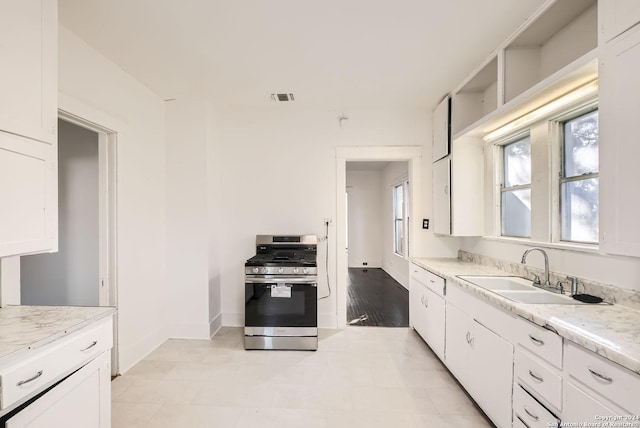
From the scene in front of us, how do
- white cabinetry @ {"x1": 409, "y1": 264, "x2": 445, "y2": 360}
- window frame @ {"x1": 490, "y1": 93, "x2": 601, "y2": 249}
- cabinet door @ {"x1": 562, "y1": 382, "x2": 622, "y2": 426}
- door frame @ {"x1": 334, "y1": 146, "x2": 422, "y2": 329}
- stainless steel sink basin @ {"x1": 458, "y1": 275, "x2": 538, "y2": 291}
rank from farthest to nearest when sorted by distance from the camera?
1. door frame @ {"x1": 334, "y1": 146, "x2": 422, "y2": 329}
2. white cabinetry @ {"x1": 409, "y1": 264, "x2": 445, "y2": 360}
3. stainless steel sink basin @ {"x1": 458, "y1": 275, "x2": 538, "y2": 291}
4. window frame @ {"x1": 490, "y1": 93, "x2": 601, "y2": 249}
5. cabinet door @ {"x1": 562, "y1": 382, "x2": 622, "y2": 426}

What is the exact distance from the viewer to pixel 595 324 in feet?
4.16

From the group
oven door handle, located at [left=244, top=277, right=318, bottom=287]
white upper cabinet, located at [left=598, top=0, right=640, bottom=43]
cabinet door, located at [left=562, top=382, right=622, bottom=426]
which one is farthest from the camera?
oven door handle, located at [left=244, top=277, right=318, bottom=287]

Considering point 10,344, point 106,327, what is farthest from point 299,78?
point 10,344

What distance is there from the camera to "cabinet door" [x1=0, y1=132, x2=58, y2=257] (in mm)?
1241

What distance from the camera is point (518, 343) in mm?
1518

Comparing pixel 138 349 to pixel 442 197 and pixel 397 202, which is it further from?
pixel 397 202

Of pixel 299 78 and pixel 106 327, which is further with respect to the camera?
pixel 299 78

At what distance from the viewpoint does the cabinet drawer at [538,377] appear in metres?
1.27

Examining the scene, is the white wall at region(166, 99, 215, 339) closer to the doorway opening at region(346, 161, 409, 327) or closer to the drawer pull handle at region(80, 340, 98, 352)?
the drawer pull handle at region(80, 340, 98, 352)

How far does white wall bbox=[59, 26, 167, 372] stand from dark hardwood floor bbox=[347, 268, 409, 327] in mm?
2250

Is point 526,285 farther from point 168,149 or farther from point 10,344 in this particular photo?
point 168,149

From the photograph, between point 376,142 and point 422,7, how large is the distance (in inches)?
67.5

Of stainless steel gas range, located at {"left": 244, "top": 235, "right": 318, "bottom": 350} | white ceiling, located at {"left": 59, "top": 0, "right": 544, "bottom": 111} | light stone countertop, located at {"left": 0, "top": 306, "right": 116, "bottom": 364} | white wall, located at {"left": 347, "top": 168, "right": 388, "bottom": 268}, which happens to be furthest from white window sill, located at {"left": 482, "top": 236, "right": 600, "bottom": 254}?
white wall, located at {"left": 347, "top": 168, "right": 388, "bottom": 268}

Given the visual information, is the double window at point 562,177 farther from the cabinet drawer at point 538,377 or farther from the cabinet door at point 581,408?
the cabinet door at point 581,408
